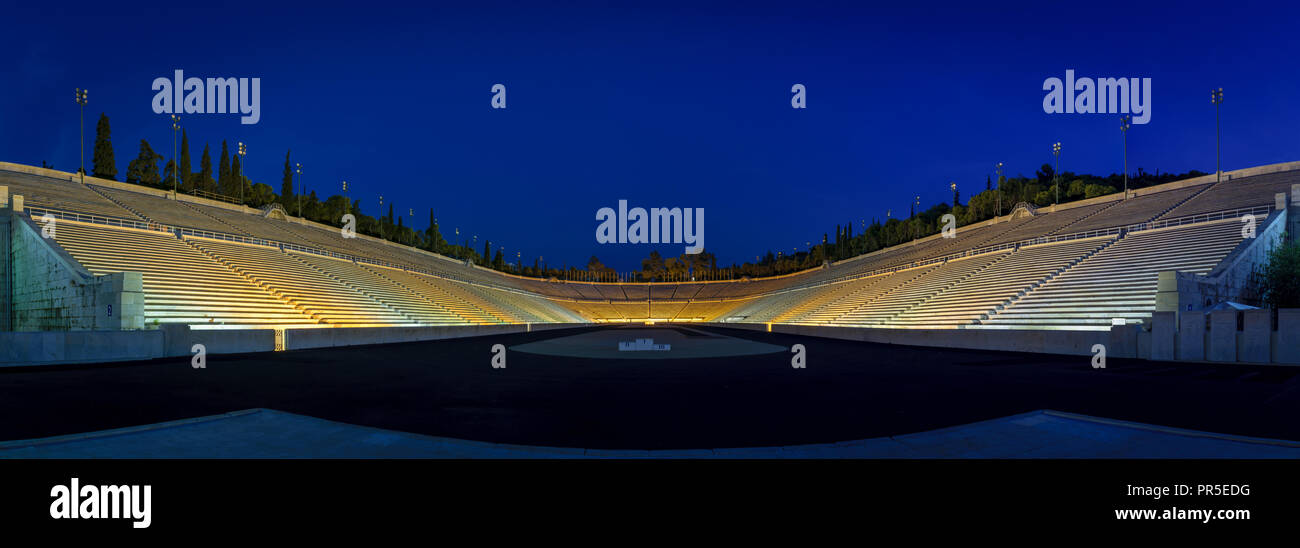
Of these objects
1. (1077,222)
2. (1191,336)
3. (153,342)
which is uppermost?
(1077,222)

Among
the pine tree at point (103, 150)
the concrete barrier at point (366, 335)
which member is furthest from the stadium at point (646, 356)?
the pine tree at point (103, 150)

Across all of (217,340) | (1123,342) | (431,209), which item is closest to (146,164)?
(431,209)

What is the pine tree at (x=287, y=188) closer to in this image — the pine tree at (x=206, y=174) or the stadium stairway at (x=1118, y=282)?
the pine tree at (x=206, y=174)

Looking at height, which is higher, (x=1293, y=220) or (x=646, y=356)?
(x=1293, y=220)

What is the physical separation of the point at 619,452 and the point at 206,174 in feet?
290

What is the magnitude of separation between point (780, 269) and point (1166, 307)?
3868 inches

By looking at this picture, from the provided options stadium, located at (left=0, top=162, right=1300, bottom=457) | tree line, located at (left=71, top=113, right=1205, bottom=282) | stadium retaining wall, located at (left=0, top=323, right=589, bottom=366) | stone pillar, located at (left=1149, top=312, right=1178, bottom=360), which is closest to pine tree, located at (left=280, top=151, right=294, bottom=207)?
tree line, located at (left=71, top=113, right=1205, bottom=282)

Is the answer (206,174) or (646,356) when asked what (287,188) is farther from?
(646,356)

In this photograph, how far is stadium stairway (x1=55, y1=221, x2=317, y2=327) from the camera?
25.2m

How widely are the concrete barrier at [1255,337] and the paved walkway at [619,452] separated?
→ 13.7 m

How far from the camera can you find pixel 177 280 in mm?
28016
